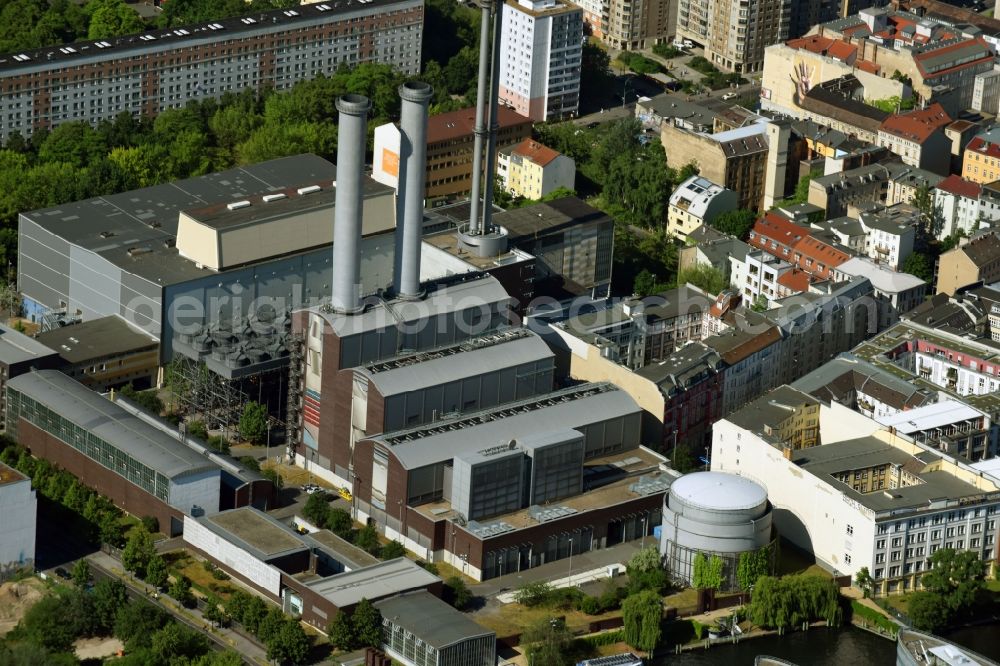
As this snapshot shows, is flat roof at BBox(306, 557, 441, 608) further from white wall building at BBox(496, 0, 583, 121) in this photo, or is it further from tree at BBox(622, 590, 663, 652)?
white wall building at BBox(496, 0, 583, 121)

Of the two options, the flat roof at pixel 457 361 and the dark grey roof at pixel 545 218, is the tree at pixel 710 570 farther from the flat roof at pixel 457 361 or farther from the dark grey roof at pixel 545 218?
the dark grey roof at pixel 545 218

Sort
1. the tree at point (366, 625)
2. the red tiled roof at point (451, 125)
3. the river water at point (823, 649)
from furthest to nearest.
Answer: the red tiled roof at point (451, 125) → the river water at point (823, 649) → the tree at point (366, 625)

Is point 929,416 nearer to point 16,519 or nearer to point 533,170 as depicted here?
point 533,170

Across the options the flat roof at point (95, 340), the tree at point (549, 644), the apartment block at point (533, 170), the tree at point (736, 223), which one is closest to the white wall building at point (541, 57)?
the apartment block at point (533, 170)

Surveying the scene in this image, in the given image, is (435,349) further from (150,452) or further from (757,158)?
(757,158)

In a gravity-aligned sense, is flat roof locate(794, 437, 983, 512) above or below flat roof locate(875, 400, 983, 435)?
below

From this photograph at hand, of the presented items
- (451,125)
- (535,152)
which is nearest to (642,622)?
(535,152)

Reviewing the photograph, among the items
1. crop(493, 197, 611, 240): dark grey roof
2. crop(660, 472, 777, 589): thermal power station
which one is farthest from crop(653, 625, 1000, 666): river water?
crop(493, 197, 611, 240): dark grey roof
